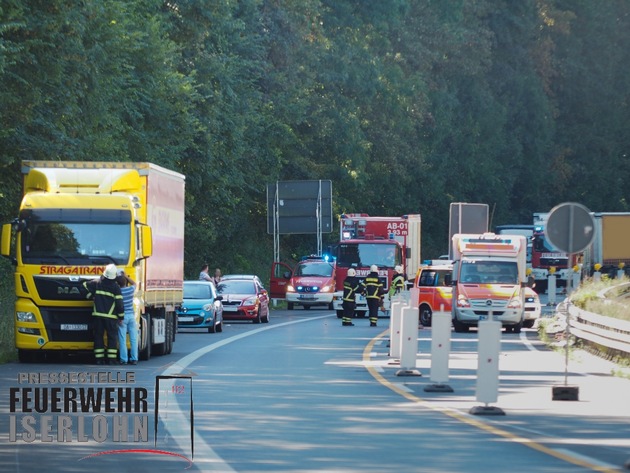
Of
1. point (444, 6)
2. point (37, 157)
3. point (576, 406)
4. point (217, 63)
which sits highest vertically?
point (444, 6)

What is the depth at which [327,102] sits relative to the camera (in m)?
75.2

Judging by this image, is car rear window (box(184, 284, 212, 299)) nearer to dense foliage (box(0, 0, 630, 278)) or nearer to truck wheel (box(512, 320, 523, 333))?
dense foliage (box(0, 0, 630, 278))

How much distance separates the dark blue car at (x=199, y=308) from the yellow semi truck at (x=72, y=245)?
39.9 ft

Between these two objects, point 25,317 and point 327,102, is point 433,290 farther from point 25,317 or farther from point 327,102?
point 327,102

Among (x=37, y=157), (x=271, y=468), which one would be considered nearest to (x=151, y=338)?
(x=37, y=157)

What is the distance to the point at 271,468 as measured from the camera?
1288cm

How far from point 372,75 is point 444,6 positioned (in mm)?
11266

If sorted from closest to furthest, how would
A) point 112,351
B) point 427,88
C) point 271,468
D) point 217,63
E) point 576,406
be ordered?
point 271,468, point 576,406, point 112,351, point 217,63, point 427,88

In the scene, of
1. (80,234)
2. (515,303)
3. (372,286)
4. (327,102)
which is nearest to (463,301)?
(515,303)

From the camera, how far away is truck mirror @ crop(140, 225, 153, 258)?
27859 mm

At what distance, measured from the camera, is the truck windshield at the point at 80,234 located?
91.6 ft

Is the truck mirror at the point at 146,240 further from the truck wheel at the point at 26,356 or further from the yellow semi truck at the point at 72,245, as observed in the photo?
the truck wheel at the point at 26,356

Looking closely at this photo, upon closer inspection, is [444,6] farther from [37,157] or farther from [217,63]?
[37,157]

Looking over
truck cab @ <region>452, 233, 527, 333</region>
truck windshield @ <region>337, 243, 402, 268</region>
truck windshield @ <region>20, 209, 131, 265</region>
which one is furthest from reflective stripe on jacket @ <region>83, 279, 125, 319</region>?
truck windshield @ <region>337, 243, 402, 268</region>
